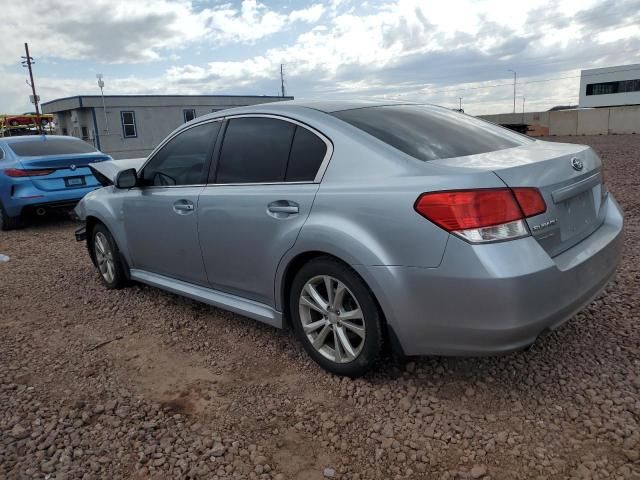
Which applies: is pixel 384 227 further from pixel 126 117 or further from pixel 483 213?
pixel 126 117

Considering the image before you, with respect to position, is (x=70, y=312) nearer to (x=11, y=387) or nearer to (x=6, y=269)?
(x=11, y=387)

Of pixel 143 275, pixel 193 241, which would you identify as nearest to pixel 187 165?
pixel 193 241

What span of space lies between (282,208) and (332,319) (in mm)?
722

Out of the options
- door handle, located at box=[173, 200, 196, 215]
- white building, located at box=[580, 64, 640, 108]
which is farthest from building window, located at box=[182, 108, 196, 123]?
white building, located at box=[580, 64, 640, 108]

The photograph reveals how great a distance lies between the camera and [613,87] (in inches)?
2530

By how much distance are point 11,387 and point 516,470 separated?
9.72 feet

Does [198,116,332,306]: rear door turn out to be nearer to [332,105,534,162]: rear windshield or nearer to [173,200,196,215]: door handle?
[173,200,196,215]: door handle

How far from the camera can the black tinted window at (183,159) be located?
380cm

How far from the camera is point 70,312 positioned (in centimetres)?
459

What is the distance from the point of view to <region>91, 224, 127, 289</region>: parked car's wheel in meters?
4.85

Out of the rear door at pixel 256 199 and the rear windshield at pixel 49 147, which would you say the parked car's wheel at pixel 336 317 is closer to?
the rear door at pixel 256 199

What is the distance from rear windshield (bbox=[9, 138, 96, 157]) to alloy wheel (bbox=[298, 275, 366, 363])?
724 cm

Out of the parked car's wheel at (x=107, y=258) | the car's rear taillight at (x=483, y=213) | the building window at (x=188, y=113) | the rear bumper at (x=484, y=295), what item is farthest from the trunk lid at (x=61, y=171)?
the building window at (x=188, y=113)

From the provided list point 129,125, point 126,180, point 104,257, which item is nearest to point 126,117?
point 129,125
